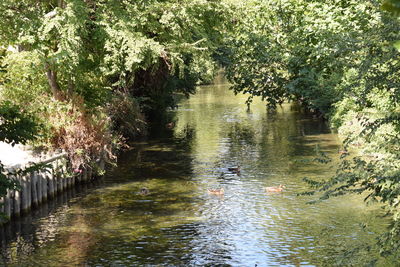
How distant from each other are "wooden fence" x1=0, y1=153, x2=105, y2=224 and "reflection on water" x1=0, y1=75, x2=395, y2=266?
1.55ft

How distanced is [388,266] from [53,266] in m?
6.21

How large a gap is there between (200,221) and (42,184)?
4771mm

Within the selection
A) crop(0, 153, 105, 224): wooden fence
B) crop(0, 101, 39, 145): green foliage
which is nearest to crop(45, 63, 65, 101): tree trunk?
crop(0, 153, 105, 224): wooden fence

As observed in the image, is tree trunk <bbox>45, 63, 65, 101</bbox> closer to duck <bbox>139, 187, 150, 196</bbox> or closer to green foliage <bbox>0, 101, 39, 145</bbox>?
duck <bbox>139, 187, 150, 196</bbox>

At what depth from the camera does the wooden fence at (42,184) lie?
1427 cm

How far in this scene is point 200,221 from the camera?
46.3ft

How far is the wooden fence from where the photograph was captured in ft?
46.8

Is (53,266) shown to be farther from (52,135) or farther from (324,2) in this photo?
(324,2)

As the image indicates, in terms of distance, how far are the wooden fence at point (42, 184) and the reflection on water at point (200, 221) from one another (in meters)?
0.47

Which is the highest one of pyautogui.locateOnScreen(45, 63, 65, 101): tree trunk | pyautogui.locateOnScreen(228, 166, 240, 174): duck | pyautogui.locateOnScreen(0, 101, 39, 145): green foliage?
pyautogui.locateOnScreen(45, 63, 65, 101): tree trunk

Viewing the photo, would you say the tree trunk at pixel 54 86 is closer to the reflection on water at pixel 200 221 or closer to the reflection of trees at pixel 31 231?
the reflection on water at pixel 200 221

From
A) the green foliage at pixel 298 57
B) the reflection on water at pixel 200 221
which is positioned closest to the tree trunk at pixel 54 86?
the reflection on water at pixel 200 221

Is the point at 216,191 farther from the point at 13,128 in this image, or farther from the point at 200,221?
the point at 13,128

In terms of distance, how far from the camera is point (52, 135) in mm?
17812
